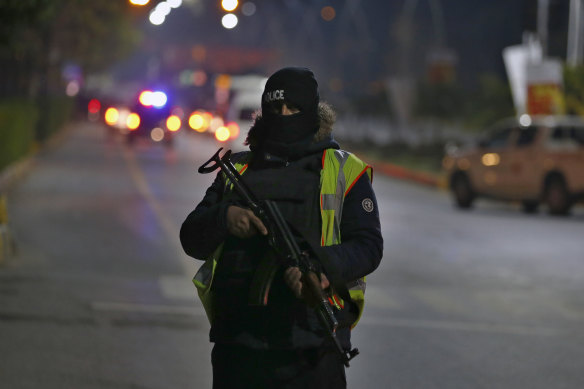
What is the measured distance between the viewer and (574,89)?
3303cm

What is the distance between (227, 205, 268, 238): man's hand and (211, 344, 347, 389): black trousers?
0.42 meters

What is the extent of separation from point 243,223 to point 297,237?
0.69 feet

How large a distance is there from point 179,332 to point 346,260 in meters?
5.91

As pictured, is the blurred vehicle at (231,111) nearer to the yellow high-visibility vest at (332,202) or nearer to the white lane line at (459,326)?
the white lane line at (459,326)

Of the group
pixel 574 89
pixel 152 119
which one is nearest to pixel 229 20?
pixel 574 89

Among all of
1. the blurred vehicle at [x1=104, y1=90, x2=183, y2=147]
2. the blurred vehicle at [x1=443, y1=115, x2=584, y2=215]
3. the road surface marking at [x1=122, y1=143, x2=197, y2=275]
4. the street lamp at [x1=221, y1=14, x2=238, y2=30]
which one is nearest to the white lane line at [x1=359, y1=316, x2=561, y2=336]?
the road surface marking at [x1=122, y1=143, x2=197, y2=275]

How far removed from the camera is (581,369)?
29.6 feet

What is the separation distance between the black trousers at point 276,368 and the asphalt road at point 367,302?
3.67 meters

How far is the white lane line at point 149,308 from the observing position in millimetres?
10953

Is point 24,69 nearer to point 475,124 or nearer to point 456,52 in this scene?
point 475,124

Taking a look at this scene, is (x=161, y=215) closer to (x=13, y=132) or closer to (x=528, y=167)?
(x=528, y=167)

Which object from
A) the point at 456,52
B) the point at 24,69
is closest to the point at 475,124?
the point at 24,69

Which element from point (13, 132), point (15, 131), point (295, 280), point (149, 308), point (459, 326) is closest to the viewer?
point (295, 280)

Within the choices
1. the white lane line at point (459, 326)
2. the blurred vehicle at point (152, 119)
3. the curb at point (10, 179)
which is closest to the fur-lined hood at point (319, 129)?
the white lane line at point (459, 326)
